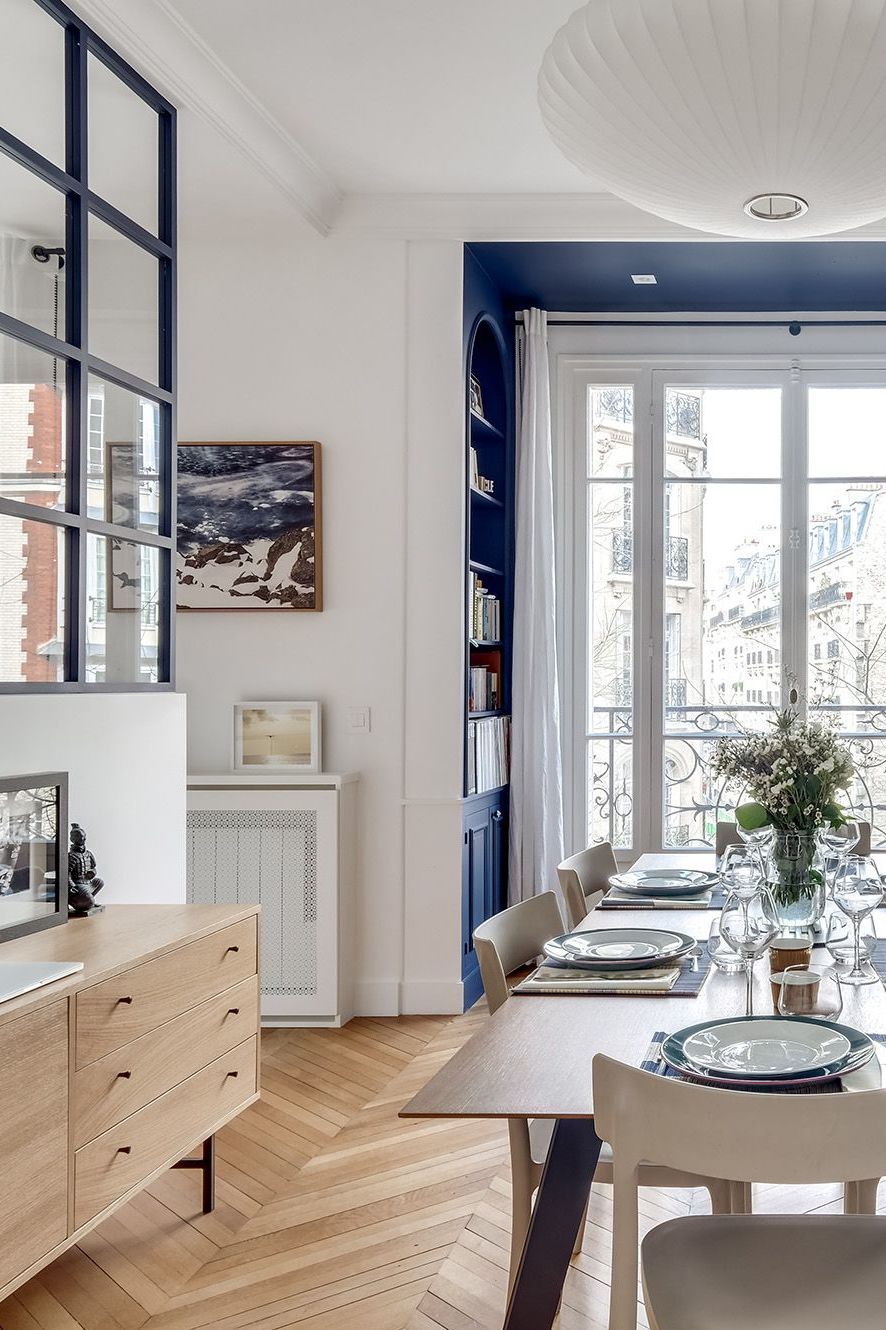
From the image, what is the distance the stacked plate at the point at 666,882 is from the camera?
278 centimetres

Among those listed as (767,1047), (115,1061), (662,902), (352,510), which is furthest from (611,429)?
(767,1047)

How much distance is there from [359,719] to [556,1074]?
290 centimetres

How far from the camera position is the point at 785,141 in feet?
6.05

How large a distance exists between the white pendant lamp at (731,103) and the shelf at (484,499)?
252cm

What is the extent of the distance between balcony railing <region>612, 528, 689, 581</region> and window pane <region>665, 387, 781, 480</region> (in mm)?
315

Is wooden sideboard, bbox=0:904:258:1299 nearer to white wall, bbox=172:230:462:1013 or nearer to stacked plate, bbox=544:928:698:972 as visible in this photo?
stacked plate, bbox=544:928:698:972

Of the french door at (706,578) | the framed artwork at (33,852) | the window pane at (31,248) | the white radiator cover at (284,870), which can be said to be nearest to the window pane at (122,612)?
the framed artwork at (33,852)

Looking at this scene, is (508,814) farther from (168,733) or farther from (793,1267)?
(793,1267)

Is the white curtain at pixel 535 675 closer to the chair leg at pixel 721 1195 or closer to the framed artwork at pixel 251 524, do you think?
the framed artwork at pixel 251 524

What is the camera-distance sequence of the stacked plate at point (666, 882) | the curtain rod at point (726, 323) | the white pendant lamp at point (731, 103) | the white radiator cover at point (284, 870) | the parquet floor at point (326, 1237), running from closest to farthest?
the white pendant lamp at point (731, 103), the parquet floor at point (326, 1237), the stacked plate at point (666, 882), the white radiator cover at point (284, 870), the curtain rod at point (726, 323)

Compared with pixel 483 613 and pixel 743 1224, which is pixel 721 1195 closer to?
pixel 743 1224

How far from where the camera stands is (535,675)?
4.91 metres

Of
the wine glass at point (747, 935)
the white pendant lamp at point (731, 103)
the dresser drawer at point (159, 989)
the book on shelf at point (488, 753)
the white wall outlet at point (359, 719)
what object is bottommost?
the dresser drawer at point (159, 989)

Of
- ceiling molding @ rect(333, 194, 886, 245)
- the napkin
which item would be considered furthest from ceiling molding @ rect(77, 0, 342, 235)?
the napkin
